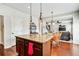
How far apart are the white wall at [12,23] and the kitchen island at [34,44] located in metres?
0.12

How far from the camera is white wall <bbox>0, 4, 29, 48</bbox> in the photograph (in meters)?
2.16

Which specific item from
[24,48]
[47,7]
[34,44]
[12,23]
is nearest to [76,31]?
[47,7]

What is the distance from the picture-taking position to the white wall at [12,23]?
216cm

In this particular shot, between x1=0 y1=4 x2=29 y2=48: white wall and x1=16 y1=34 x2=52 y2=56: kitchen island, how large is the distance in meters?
0.12

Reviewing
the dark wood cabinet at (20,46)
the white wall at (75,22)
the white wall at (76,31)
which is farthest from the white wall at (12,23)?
the white wall at (76,31)

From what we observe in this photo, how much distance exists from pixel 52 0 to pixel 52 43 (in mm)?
844

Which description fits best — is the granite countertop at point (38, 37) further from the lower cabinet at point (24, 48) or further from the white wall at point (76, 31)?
the white wall at point (76, 31)

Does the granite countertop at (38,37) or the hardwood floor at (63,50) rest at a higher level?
the granite countertop at (38,37)

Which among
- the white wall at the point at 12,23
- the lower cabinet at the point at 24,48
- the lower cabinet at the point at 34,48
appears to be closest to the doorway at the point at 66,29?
the lower cabinet at the point at 34,48

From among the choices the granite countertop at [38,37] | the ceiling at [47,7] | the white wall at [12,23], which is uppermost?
the ceiling at [47,7]

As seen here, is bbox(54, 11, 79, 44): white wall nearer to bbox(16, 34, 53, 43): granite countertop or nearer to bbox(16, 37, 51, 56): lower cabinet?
bbox(16, 34, 53, 43): granite countertop

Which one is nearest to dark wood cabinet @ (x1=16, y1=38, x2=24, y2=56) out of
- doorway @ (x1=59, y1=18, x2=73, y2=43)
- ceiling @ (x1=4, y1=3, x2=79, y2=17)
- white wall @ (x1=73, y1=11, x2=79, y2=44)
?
ceiling @ (x1=4, y1=3, x2=79, y2=17)

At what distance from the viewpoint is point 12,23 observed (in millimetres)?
2209

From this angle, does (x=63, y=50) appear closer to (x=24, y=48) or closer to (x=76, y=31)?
(x=76, y=31)
